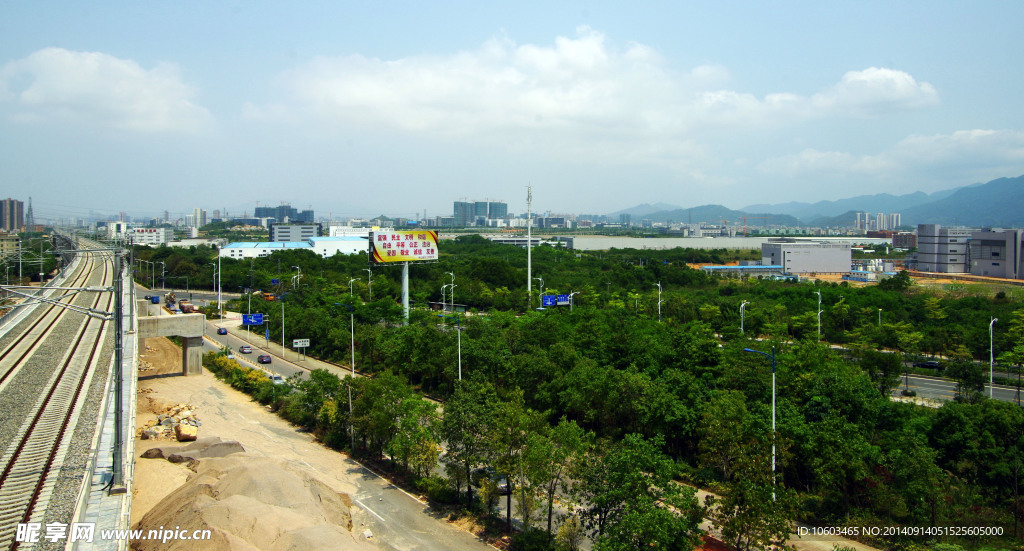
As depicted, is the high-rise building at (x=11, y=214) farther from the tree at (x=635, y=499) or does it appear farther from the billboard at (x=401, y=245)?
the tree at (x=635, y=499)

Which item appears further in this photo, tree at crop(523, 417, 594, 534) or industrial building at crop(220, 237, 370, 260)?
industrial building at crop(220, 237, 370, 260)

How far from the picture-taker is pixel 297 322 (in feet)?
97.1

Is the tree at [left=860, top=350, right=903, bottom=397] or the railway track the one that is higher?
the railway track

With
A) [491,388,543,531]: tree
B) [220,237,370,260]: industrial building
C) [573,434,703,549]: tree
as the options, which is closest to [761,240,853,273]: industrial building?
[220,237,370,260]: industrial building

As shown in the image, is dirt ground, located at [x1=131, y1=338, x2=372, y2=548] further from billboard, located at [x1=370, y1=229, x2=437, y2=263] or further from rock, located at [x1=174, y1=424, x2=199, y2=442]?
billboard, located at [x1=370, y1=229, x2=437, y2=263]

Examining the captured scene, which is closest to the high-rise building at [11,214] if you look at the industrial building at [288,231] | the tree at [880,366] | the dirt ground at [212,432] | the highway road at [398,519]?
the industrial building at [288,231]

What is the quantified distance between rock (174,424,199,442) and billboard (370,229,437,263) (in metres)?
15.5

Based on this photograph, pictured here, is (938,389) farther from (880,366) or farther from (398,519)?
(398,519)

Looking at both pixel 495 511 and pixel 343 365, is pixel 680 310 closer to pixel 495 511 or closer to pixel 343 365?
pixel 343 365

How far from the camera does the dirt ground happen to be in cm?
1291

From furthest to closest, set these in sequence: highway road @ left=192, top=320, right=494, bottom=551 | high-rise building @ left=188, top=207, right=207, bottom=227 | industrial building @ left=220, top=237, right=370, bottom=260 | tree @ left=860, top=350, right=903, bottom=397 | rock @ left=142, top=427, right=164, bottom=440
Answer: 1. high-rise building @ left=188, top=207, right=207, bottom=227
2. industrial building @ left=220, top=237, right=370, bottom=260
3. tree @ left=860, top=350, right=903, bottom=397
4. rock @ left=142, top=427, right=164, bottom=440
5. highway road @ left=192, top=320, right=494, bottom=551

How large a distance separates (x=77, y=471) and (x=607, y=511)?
831cm

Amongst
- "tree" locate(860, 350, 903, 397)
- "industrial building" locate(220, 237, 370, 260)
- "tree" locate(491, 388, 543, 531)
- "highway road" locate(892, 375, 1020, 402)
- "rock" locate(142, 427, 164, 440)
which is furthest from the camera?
"industrial building" locate(220, 237, 370, 260)

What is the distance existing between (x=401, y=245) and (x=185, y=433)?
54.7 feet
